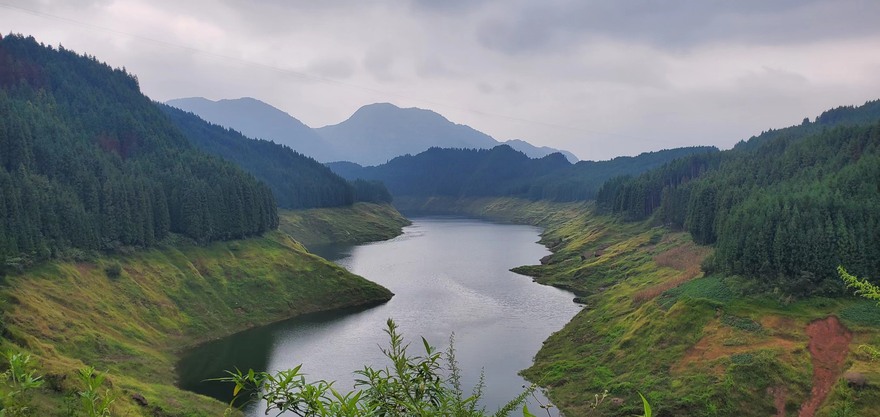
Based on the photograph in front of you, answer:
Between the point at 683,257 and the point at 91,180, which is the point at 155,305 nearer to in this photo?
the point at 91,180

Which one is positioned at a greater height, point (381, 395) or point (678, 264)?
point (381, 395)

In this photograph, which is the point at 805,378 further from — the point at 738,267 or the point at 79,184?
the point at 79,184

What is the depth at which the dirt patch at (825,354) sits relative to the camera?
55.9 metres

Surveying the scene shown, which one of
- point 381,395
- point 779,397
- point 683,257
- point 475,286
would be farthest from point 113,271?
point 683,257

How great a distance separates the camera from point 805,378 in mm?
58375

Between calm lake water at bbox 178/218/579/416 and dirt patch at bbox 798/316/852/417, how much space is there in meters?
32.8

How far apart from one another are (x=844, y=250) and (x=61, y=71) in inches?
9158

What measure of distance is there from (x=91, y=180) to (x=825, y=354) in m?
129

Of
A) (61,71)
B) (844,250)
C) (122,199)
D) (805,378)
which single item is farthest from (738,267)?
(61,71)

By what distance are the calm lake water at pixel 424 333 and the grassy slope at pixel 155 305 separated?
537cm

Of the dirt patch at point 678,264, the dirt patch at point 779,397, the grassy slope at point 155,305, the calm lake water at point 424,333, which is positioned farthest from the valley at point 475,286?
the calm lake water at point 424,333

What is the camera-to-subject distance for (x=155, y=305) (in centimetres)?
9756

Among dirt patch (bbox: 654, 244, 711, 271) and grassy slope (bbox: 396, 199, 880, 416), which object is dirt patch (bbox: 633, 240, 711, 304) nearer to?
dirt patch (bbox: 654, 244, 711, 271)

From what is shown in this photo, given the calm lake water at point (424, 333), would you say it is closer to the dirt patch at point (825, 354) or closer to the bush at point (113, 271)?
the bush at point (113, 271)
